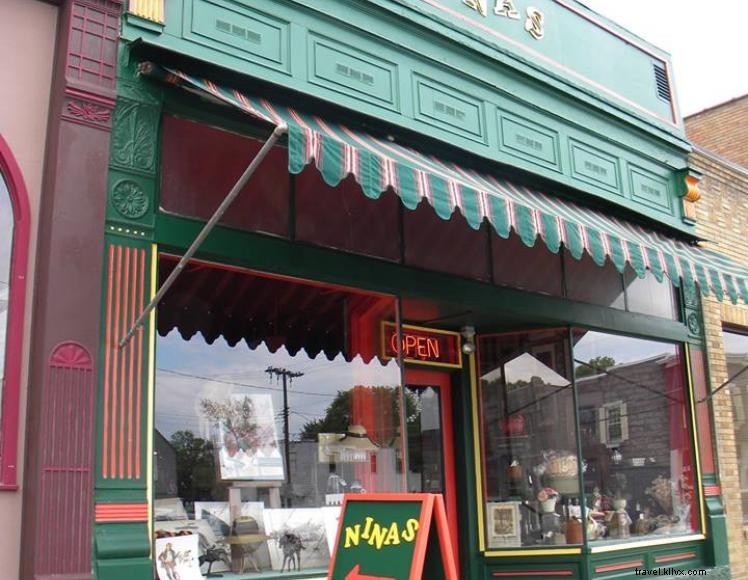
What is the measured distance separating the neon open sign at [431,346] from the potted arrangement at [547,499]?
163cm

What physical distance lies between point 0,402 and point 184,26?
3097 mm

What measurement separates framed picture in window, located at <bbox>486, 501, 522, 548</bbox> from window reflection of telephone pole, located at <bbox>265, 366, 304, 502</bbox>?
3.04 metres

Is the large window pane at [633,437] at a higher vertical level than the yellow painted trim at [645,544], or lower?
higher

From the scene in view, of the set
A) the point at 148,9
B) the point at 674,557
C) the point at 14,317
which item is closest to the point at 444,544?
the point at 14,317

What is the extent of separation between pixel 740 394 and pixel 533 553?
4.52m

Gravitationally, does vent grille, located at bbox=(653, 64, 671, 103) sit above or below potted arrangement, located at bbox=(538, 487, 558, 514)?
above

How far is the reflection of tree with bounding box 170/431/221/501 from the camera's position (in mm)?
6230

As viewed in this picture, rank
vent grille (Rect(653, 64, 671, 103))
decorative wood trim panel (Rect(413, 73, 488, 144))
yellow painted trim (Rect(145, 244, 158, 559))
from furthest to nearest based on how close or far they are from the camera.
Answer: vent grille (Rect(653, 64, 671, 103))
decorative wood trim panel (Rect(413, 73, 488, 144))
yellow painted trim (Rect(145, 244, 158, 559))

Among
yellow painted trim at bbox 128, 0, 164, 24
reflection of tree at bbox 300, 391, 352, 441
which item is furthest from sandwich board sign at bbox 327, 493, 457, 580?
yellow painted trim at bbox 128, 0, 164, 24

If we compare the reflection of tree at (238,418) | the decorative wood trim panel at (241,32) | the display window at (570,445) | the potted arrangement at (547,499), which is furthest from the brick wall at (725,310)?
the decorative wood trim panel at (241,32)

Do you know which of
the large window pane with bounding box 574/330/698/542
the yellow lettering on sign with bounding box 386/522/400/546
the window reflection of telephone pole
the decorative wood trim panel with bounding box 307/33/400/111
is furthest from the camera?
the large window pane with bounding box 574/330/698/542

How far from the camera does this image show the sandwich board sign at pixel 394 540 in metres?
4.58

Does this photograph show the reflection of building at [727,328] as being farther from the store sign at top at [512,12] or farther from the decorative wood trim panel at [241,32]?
the decorative wood trim panel at [241,32]

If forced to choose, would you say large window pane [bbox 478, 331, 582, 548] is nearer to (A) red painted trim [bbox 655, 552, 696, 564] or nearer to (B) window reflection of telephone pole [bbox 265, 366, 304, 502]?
(A) red painted trim [bbox 655, 552, 696, 564]
